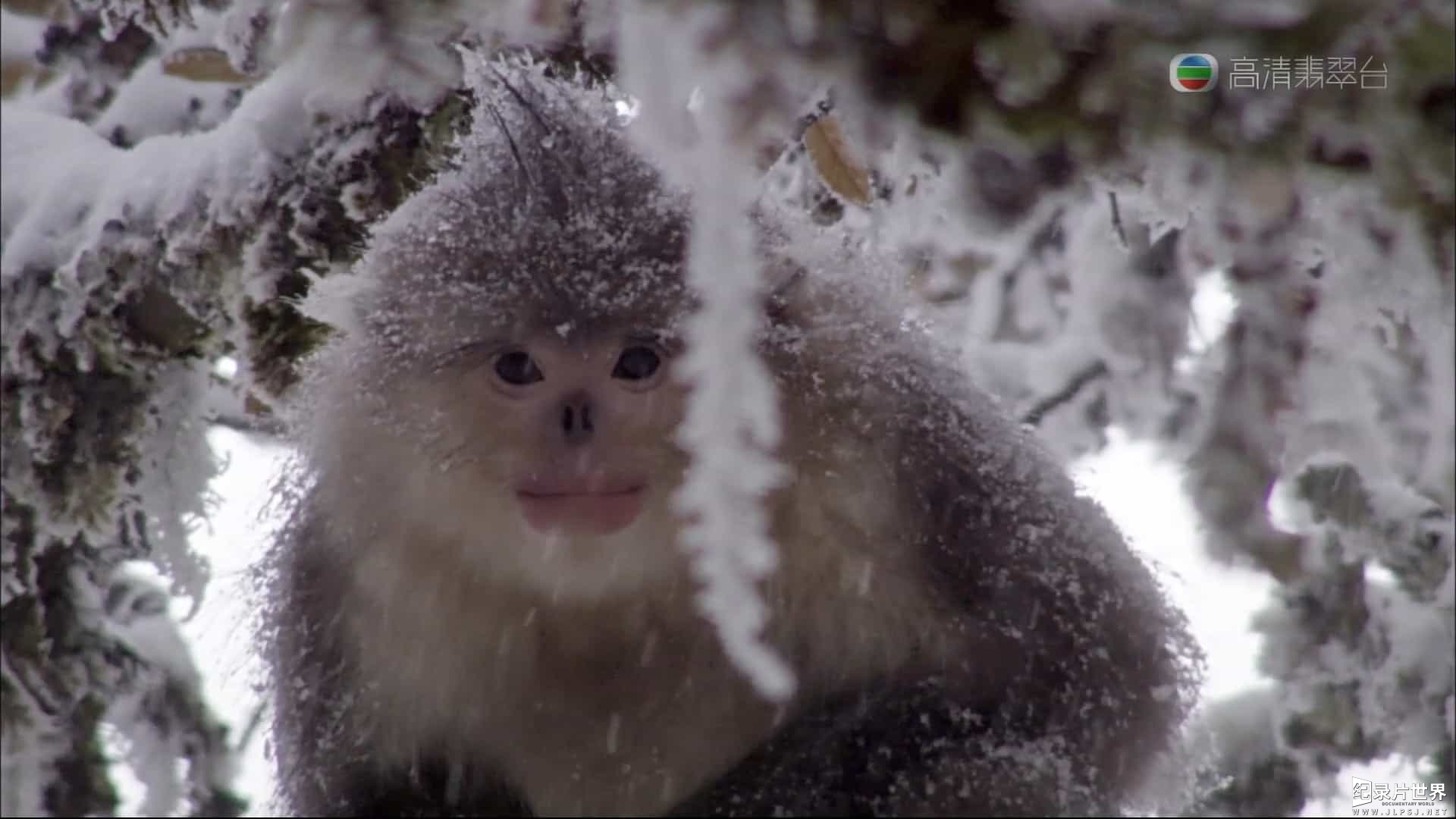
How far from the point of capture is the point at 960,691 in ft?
8.78

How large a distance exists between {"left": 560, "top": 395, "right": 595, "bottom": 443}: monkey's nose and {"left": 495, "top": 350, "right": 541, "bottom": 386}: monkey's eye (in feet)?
0.44

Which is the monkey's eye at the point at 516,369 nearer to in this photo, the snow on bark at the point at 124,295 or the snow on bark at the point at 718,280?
the snow on bark at the point at 124,295

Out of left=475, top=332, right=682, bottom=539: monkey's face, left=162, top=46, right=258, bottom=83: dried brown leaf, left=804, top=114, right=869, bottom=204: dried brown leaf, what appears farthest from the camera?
left=162, top=46, right=258, bottom=83: dried brown leaf

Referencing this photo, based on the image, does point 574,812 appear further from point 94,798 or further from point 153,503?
point 94,798

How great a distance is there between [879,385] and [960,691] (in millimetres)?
515

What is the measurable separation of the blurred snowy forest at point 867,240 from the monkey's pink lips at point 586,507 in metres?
0.49

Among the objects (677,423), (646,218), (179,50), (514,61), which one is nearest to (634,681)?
(677,423)

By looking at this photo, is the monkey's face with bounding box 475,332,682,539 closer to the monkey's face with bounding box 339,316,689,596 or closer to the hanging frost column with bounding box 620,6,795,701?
the monkey's face with bounding box 339,316,689,596

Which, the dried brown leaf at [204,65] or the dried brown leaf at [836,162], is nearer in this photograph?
the dried brown leaf at [836,162]

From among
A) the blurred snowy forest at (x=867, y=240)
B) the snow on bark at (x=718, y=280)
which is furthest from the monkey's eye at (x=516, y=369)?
the snow on bark at (x=718, y=280)

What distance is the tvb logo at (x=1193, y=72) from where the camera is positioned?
2.56 ft

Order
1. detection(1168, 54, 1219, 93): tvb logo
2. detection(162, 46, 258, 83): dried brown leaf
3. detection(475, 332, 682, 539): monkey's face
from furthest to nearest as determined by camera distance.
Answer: detection(162, 46, 258, 83): dried brown leaf, detection(475, 332, 682, 539): monkey's face, detection(1168, 54, 1219, 93): tvb logo

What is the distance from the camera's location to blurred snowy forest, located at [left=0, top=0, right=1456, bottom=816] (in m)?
0.79

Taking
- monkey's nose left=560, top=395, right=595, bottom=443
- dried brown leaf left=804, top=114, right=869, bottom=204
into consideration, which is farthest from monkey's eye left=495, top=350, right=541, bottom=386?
dried brown leaf left=804, top=114, right=869, bottom=204
